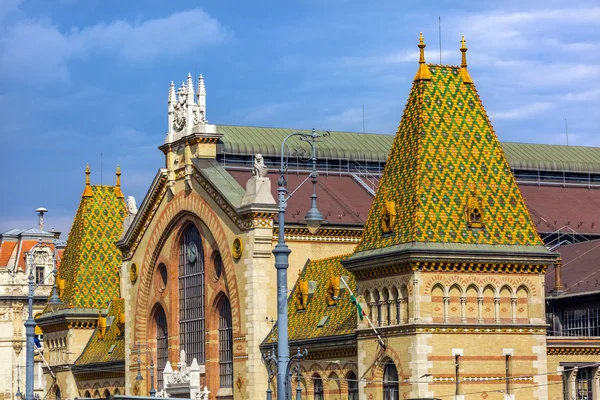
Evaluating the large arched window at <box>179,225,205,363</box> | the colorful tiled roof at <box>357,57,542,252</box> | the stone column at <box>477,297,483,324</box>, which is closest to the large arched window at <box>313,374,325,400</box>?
the colorful tiled roof at <box>357,57,542,252</box>

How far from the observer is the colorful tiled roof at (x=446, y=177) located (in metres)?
69.1

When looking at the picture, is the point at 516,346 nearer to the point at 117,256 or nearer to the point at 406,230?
the point at 406,230

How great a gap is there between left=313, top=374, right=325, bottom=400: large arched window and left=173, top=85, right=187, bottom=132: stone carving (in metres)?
19.8

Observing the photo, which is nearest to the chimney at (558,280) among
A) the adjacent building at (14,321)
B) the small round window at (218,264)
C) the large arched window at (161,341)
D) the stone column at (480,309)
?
the stone column at (480,309)

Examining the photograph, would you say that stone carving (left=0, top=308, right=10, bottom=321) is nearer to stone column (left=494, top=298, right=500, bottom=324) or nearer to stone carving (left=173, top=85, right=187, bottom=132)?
stone carving (left=173, top=85, right=187, bottom=132)

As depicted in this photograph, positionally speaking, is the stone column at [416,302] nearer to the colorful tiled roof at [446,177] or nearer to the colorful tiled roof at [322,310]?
the colorful tiled roof at [446,177]

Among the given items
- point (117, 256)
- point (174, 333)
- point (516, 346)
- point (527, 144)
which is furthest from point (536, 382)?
point (117, 256)

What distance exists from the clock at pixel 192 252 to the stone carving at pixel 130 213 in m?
9.85

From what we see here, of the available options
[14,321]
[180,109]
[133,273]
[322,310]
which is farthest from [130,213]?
[14,321]

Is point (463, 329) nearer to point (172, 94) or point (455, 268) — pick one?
point (455, 268)

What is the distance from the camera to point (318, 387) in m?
79.4

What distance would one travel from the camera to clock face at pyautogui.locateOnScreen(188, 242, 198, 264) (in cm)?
9075

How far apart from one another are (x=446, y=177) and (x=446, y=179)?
0.35ft

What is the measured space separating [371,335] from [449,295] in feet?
15.6
